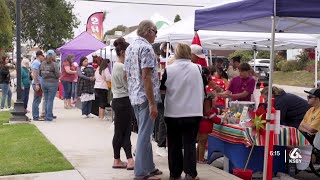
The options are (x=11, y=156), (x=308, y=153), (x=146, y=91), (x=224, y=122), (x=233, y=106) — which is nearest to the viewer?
(x=146, y=91)

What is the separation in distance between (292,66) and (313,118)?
3346 cm

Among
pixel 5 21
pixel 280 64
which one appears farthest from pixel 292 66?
pixel 5 21

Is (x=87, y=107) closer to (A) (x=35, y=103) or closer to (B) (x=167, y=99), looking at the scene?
(A) (x=35, y=103)

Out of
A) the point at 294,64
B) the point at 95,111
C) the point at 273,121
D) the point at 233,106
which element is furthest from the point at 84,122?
the point at 294,64

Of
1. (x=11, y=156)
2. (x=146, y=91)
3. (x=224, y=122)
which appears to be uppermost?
(x=146, y=91)

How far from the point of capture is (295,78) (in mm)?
35875

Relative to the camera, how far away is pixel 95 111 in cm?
1423

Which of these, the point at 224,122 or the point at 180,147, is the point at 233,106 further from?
the point at 180,147

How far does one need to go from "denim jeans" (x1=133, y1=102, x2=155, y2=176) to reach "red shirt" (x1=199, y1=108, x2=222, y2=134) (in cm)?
118

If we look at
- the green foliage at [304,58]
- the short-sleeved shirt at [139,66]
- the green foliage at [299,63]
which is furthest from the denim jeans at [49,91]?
the green foliage at [304,58]

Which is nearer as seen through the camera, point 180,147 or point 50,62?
point 180,147

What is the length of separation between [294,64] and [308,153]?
3388 cm

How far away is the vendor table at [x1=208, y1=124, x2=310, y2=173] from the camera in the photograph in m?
6.37

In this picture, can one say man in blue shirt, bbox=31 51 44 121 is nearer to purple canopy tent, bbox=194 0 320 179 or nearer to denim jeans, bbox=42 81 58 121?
denim jeans, bbox=42 81 58 121
